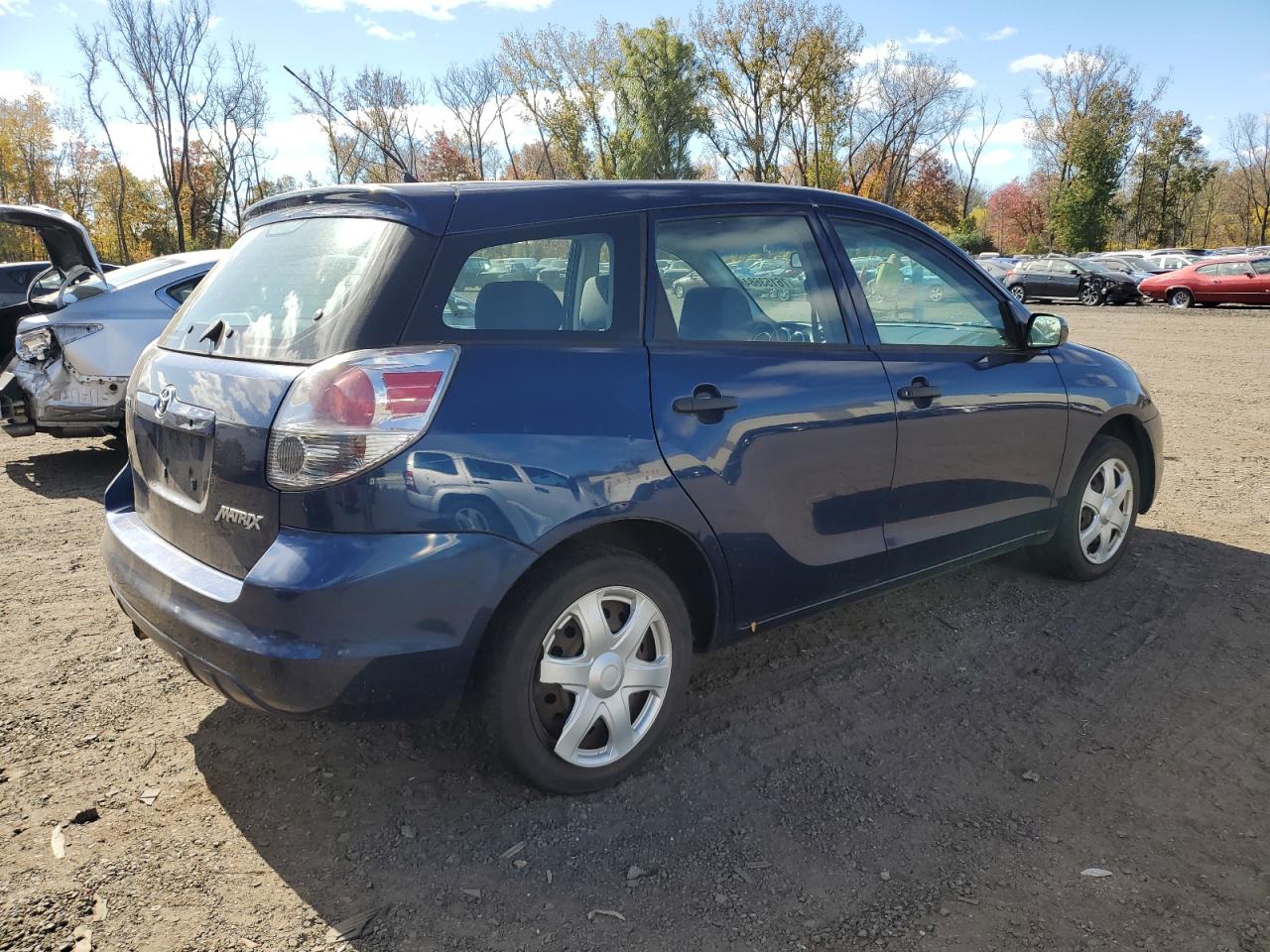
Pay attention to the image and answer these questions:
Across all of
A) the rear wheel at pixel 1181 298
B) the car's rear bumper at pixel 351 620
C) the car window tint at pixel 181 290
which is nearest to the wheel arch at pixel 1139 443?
the car's rear bumper at pixel 351 620

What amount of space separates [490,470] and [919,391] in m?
1.79

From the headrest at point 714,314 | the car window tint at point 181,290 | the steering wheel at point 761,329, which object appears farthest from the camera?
the car window tint at point 181,290

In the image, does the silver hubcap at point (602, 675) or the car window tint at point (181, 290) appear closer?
the silver hubcap at point (602, 675)

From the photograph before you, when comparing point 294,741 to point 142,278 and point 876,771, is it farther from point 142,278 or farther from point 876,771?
point 142,278

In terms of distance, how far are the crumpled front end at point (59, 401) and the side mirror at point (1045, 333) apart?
5825 mm

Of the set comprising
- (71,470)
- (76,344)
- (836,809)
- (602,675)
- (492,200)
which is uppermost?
(492,200)

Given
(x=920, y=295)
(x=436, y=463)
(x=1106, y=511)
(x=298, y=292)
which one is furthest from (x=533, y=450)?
(x=1106, y=511)

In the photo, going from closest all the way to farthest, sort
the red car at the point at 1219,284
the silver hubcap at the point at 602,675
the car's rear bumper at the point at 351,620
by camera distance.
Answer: the car's rear bumper at the point at 351,620 → the silver hubcap at the point at 602,675 → the red car at the point at 1219,284

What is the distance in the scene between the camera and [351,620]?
7.53ft

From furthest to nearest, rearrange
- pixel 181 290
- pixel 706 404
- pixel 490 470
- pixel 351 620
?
pixel 181 290 → pixel 706 404 → pixel 490 470 → pixel 351 620

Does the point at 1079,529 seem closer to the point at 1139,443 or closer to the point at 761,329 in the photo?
the point at 1139,443

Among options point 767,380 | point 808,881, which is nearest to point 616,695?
point 808,881

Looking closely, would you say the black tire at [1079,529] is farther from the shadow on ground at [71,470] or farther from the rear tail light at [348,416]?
the shadow on ground at [71,470]

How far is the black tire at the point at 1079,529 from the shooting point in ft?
14.3
